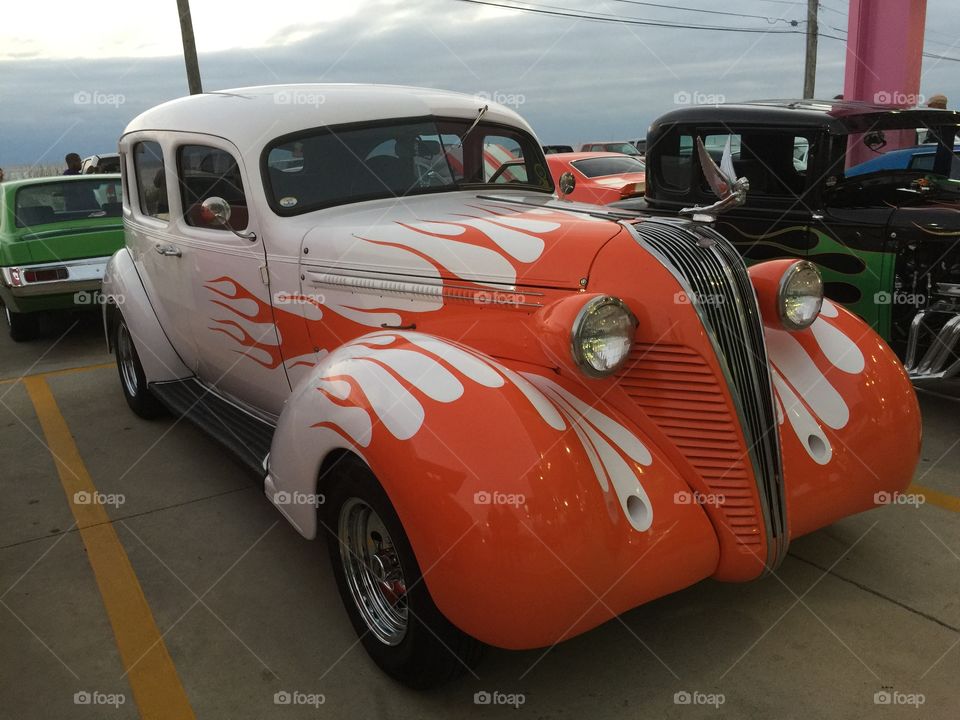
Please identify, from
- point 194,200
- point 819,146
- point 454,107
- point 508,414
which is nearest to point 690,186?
point 819,146

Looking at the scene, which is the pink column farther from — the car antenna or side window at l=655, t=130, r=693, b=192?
the car antenna

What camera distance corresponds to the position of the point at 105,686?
2.77 metres

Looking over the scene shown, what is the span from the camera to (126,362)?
5.54 meters

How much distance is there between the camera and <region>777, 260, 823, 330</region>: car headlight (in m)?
3.01

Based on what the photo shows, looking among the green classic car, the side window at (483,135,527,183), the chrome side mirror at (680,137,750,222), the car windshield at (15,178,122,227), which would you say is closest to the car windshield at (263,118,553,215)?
the side window at (483,135,527,183)

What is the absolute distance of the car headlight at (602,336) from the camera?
8.13ft

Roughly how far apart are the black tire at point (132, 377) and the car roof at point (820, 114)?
14.2 feet

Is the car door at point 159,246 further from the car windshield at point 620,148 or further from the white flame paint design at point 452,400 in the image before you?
the car windshield at point 620,148

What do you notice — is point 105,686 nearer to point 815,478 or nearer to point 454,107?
point 815,478

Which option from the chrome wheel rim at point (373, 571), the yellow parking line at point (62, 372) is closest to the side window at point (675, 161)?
the chrome wheel rim at point (373, 571)

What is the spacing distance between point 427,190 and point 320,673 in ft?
7.10

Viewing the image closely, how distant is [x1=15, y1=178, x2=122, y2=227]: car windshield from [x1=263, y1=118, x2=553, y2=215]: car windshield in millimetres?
5371

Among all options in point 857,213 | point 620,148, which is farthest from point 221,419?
point 620,148

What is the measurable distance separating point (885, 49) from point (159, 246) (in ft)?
44.1
